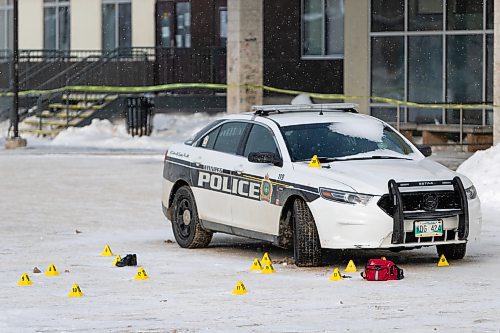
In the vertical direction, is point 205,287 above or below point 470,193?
below

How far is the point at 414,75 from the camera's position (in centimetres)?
3391

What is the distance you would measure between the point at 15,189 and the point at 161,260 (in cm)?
900

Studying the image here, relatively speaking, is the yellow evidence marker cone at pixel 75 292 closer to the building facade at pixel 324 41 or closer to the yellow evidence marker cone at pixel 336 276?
the yellow evidence marker cone at pixel 336 276

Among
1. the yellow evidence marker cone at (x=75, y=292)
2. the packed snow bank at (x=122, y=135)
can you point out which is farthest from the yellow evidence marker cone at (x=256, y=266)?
the packed snow bank at (x=122, y=135)

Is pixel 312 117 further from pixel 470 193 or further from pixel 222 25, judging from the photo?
pixel 222 25

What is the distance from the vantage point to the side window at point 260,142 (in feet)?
46.0

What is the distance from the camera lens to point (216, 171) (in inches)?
568

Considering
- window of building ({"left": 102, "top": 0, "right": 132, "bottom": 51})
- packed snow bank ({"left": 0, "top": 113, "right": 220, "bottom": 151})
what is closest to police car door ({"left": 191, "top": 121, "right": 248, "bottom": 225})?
packed snow bank ({"left": 0, "top": 113, "right": 220, "bottom": 151})

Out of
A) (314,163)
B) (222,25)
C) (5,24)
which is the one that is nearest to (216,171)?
(314,163)

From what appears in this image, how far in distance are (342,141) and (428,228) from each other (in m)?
1.59

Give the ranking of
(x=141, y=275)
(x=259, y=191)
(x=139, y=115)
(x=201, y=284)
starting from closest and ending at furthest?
(x=201, y=284) < (x=141, y=275) < (x=259, y=191) < (x=139, y=115)

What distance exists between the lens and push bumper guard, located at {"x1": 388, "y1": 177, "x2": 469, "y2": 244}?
12.5 m

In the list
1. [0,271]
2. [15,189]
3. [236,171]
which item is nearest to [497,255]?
[236,171]

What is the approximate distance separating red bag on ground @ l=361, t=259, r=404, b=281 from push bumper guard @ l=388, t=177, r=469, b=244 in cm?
51
